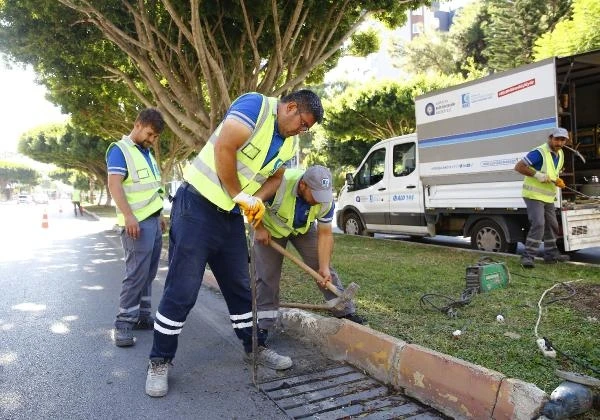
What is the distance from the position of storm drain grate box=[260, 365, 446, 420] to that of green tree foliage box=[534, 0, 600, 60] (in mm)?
16211

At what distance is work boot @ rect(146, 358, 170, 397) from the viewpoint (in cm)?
312

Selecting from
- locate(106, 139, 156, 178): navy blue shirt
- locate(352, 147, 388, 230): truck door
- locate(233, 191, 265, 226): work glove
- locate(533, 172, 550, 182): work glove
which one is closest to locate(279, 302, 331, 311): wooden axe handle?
locate(233, 191, 265, 226): work glove

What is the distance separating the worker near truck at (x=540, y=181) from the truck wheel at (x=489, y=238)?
127 cm

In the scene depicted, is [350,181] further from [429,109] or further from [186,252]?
[186,252]

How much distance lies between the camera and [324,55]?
36.8 feet

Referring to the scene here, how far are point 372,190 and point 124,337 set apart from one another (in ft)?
23.7

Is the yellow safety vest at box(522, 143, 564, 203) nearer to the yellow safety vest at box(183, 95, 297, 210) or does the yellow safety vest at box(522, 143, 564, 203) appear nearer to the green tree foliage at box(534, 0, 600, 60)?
the yellow safety vest at box(183, 95, 297, 210)

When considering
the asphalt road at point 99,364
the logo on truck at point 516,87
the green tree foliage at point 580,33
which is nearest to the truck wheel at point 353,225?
the logo on truck at point 516,87

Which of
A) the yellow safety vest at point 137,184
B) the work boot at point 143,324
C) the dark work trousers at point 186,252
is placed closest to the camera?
the dark work trousers at point 186,252

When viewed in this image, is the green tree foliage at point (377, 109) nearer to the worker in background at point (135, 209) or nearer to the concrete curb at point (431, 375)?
the worker in background at point (135, 209)

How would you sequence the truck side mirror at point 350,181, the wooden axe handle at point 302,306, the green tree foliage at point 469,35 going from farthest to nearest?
1. the green tree foliage at point 469,35
2. the truck side mirror at point 350,181
3. the wooden axe handle at point 302,306

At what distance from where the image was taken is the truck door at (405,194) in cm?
944

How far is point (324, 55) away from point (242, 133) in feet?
29.0

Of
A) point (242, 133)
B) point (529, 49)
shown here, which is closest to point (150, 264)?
point (242, 133)
